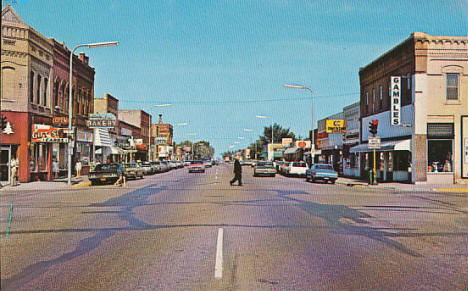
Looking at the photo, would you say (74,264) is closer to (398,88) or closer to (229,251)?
(229,251)

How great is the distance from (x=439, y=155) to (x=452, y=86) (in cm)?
463

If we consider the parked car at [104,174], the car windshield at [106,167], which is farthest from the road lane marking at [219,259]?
the car windshield at [106,167]

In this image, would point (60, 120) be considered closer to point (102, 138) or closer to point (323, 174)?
point (102, 138)

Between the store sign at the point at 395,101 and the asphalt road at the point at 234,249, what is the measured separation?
1686 centimetres

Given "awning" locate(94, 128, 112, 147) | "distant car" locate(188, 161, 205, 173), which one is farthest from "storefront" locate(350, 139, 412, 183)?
"awning" locate(94, 128, 112, 147)

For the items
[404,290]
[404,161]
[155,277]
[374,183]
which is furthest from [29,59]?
[404,290]

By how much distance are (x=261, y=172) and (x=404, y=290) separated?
36.8m

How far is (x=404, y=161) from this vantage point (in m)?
32.6

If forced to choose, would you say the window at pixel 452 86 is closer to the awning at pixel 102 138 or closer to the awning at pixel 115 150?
the awning at pixel 102 138

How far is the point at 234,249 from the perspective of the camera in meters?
8.73

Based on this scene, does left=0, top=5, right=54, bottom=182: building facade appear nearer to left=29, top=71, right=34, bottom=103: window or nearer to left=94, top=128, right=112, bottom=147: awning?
left=29, top=71, right=34, bottom=103: window

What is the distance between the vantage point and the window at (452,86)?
30812 millimetres

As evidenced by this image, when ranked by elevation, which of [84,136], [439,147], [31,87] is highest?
[31,87]

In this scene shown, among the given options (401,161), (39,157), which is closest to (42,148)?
(39,157)
